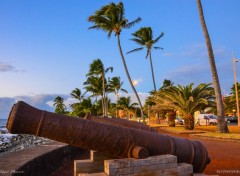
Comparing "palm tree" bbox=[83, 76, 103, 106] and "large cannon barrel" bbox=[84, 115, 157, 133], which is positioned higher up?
"palm tree" bbox=[83, 76, 103, 106]

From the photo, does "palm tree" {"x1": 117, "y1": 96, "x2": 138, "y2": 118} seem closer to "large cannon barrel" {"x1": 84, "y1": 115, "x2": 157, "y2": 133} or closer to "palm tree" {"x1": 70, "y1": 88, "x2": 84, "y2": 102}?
"palm tree" {"x1": 70, "y1": 88, "x2": 84, "y2": 102}

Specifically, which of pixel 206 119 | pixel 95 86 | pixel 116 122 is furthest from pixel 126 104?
pixel 116 122

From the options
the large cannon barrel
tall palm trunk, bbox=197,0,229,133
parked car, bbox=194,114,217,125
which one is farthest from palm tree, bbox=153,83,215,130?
the large cannon barrel

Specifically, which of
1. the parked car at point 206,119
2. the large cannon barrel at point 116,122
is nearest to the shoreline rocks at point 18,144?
the large cannon barrel at point 116,122

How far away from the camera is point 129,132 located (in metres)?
4.57

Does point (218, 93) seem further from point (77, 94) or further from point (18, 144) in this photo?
point (77, 94)

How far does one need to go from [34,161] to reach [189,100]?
2001 centimetres

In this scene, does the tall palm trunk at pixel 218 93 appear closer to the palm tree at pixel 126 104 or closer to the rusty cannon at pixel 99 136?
the rusty cannon at pixel 99 136

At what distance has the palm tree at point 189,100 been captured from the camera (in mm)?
25328

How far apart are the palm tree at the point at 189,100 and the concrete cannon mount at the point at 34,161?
1724 cm

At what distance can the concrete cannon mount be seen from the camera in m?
5.68

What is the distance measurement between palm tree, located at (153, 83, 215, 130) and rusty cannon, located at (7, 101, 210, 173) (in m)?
19.9

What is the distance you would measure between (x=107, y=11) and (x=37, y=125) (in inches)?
1146

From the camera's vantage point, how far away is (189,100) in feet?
82.0
